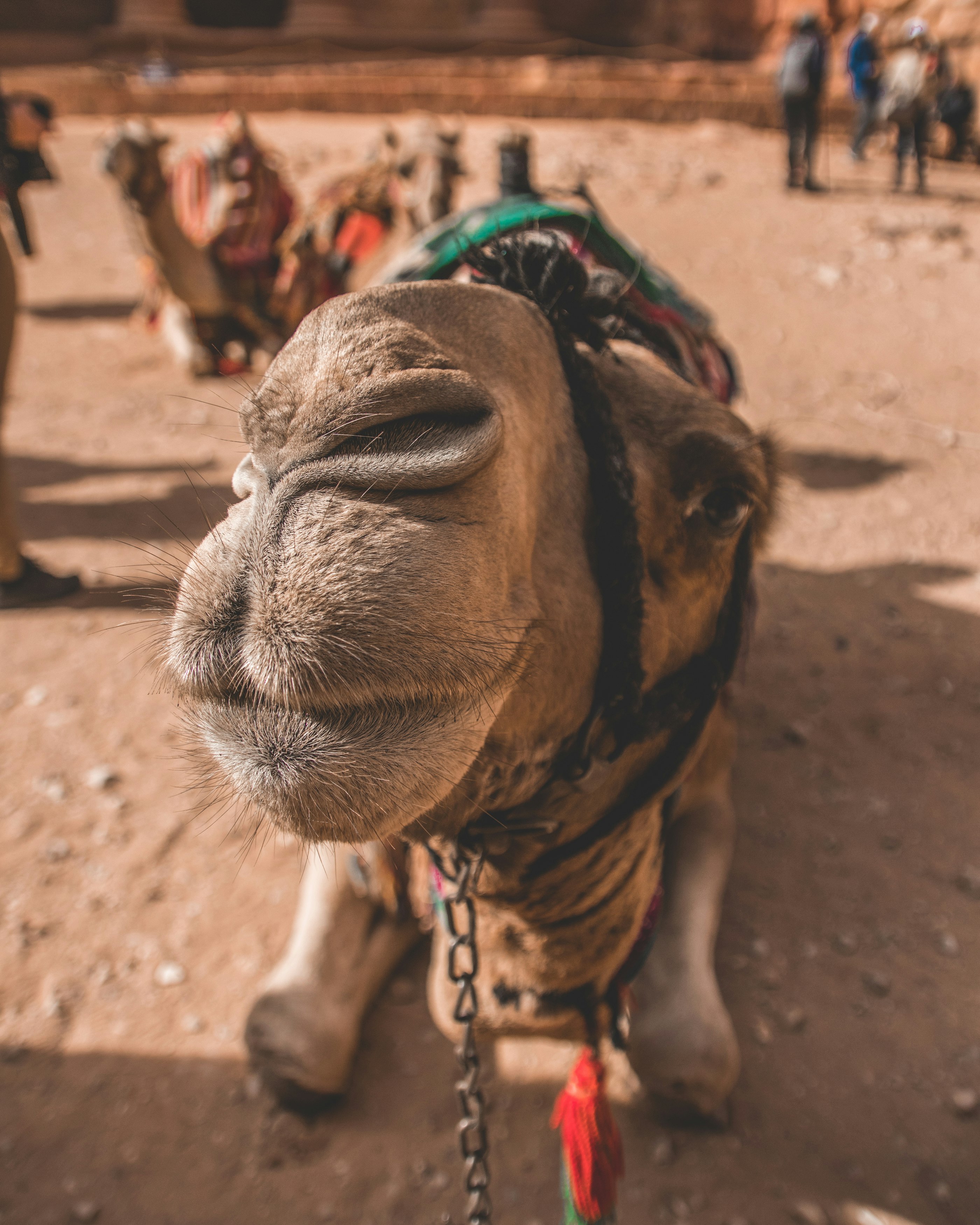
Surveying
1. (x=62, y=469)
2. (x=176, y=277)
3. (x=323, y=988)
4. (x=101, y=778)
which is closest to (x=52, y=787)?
(x=101, y=778)

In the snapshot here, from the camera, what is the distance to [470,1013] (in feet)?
5.02

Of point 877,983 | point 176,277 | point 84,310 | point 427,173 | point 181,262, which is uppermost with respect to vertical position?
point 427,173

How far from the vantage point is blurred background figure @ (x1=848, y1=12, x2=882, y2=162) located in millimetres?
11742

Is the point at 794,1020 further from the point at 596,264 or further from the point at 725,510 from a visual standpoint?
the point at 596,264

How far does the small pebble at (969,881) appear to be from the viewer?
301 cm

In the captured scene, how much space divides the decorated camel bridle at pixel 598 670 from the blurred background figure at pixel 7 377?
3584 mm

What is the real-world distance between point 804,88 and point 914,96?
4.99ft

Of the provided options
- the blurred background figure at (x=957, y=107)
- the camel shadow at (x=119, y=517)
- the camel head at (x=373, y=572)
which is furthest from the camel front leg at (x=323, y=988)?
the blurred background figure at (x=957, y=107)

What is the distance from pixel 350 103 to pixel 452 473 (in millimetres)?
15915

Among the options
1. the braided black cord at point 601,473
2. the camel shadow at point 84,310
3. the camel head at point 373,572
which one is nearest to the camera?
the camel head at point 373,572

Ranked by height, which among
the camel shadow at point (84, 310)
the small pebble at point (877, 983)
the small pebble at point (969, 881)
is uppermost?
the camel shadow at point (84, 310)

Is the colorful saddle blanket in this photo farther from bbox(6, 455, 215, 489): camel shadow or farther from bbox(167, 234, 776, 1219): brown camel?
bbox(6, 455, 215, 489): camel shadow

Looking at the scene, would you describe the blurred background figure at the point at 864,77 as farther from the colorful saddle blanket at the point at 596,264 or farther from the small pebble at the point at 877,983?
the small pebble at the point at 877,983

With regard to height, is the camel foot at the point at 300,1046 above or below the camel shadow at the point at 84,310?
below
